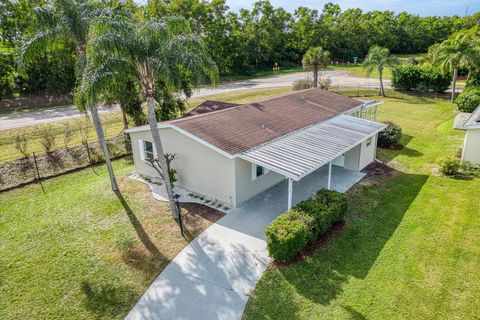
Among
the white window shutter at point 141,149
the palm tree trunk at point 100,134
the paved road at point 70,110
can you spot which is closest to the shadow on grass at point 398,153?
the paved road at point 70,110

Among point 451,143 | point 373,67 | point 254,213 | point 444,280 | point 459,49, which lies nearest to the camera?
point 444,280

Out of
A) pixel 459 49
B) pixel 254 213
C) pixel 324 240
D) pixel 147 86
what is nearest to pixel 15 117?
pixel 147 86

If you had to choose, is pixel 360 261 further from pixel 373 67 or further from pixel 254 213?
pixel 373 67

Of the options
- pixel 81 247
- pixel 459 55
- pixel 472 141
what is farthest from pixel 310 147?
pixel 459 55

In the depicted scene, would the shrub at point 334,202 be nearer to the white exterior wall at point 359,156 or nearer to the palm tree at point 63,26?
the white exterior wall at point 359,156

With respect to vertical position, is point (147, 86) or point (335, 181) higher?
point (147, 86)

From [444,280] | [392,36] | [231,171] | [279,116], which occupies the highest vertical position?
[392,36]
